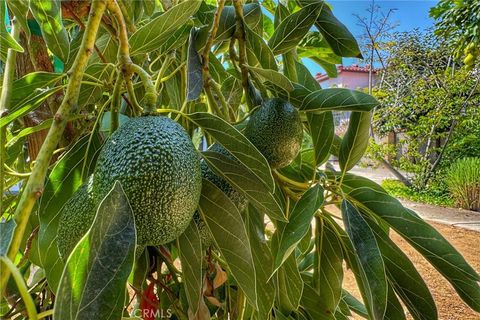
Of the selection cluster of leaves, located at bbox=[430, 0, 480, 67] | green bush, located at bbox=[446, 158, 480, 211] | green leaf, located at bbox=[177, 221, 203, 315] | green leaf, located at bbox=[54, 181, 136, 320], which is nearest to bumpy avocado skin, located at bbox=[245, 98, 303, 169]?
green leaf, located at bbox=[177, 221, 203, 315]

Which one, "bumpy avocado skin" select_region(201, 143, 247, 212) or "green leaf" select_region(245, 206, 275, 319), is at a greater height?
"bumpy avocado skin" select_region(201, 143, 247, 212)

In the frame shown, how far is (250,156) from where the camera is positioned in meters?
0.35

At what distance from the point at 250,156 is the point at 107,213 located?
0.52 feet

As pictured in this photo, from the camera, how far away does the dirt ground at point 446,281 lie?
2398mm

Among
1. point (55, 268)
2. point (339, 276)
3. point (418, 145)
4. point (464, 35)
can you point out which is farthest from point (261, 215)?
point (418, 145)

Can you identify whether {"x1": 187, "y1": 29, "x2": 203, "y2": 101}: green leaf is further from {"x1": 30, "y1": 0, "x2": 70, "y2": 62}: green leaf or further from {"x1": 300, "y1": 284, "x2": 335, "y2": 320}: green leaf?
{"x1": 300, "y1": 284, "x2": 335, "y2": 320}: green leaf

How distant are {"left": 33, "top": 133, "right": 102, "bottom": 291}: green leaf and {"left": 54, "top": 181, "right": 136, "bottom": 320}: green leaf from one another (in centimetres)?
17

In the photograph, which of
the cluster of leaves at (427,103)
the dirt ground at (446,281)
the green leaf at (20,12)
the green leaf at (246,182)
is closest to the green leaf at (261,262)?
the green leaf at (246,182)

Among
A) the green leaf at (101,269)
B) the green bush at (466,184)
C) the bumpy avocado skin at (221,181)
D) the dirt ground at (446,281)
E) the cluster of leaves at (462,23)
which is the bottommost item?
the dirt ground at (446,281)

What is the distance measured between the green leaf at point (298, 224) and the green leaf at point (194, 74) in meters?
0.16

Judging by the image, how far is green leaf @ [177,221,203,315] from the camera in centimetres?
37

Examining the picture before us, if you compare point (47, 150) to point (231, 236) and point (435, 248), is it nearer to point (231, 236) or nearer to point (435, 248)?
point (231, 236)

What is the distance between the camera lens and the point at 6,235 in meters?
0.24

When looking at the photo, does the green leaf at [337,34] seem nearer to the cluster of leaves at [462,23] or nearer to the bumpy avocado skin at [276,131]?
the bumpy avocado skin at [276,131]
